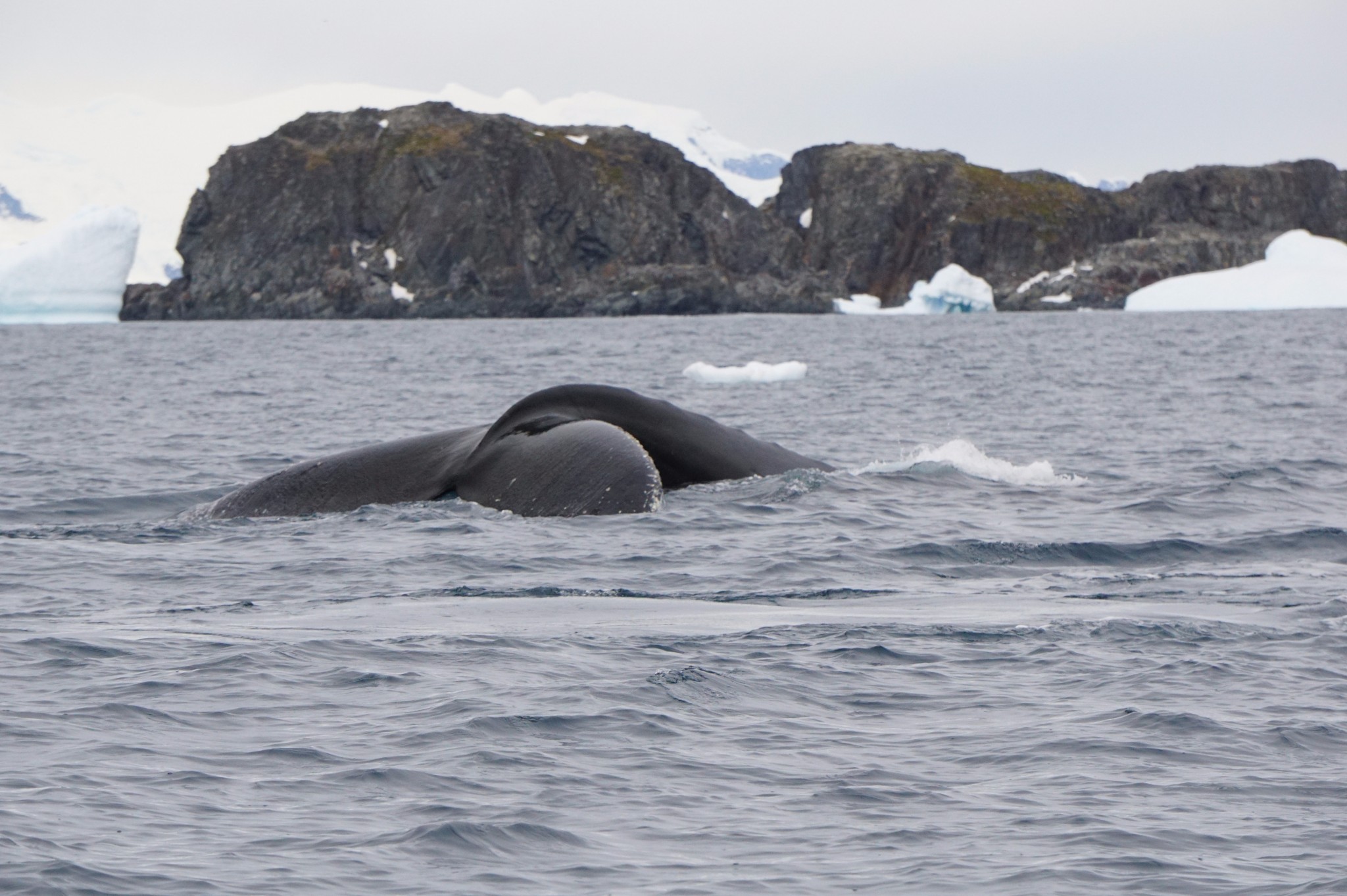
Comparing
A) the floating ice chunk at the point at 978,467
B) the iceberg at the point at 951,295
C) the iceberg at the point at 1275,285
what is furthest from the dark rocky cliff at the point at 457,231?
the floating ice chunk at the point at 978,467

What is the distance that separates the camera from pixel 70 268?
333 feet

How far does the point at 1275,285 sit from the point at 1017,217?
4838 cm

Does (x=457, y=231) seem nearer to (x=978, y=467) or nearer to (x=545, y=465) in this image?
(x=978, y=467)

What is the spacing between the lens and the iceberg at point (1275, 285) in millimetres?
Result: 107312

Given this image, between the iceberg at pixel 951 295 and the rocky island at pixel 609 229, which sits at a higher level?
the rocky island at pixel 609 229

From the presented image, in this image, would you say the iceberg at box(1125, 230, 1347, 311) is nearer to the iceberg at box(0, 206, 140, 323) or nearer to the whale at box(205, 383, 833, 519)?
the iceberg at box(0, 206, 140, 323)

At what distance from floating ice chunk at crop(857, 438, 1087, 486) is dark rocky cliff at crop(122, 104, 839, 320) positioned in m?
111

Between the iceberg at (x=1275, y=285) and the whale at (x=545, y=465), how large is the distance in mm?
102491

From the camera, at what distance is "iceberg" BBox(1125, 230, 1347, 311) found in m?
107

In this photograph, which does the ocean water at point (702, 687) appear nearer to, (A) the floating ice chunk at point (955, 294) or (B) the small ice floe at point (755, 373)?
(B) the small ice floe at point (755, 373)

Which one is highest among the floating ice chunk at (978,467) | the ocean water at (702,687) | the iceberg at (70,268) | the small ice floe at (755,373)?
the iceberg at (70,268)

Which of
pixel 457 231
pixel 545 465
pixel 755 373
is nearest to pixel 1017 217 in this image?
pixel 457 231

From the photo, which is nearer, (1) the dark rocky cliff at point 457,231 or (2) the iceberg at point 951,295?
(2) the iceberg at point 951,295

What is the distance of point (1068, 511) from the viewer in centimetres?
1312
